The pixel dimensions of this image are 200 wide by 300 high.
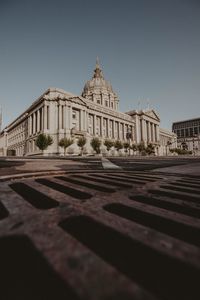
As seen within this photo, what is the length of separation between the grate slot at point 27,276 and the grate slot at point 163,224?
2.17 feet

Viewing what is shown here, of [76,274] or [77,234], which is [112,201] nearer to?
[77,234]

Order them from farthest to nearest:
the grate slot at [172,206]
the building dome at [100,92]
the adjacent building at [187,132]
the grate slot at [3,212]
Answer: the adjacent building at [187,132] → the building dome at [100,92] → the grate slot at [172,206] → the grate slot at [3,212]

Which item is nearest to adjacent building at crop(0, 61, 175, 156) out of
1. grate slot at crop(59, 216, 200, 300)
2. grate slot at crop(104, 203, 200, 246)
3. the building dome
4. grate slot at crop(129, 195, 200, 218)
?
the building dome

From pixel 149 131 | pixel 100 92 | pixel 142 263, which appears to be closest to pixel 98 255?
pixel 142 263

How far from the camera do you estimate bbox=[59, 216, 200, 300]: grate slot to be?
1.94 feet

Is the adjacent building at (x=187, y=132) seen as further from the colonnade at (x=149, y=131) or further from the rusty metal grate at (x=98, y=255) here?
the rusty metal grate at (x=98, y=255)

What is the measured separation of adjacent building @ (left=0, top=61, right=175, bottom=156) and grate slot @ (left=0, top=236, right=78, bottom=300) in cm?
4922

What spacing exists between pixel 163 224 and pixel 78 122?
184ft

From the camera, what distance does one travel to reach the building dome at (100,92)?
259 ft

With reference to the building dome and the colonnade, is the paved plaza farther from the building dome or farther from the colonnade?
the building dome

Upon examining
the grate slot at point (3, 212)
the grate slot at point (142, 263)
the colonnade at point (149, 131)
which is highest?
the colonnade at point (149, 131)

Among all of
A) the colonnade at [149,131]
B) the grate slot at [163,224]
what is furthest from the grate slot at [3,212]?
the colonnade at [149,131]

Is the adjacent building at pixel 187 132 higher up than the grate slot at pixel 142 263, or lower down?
higher up

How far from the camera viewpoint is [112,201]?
1.64 m
